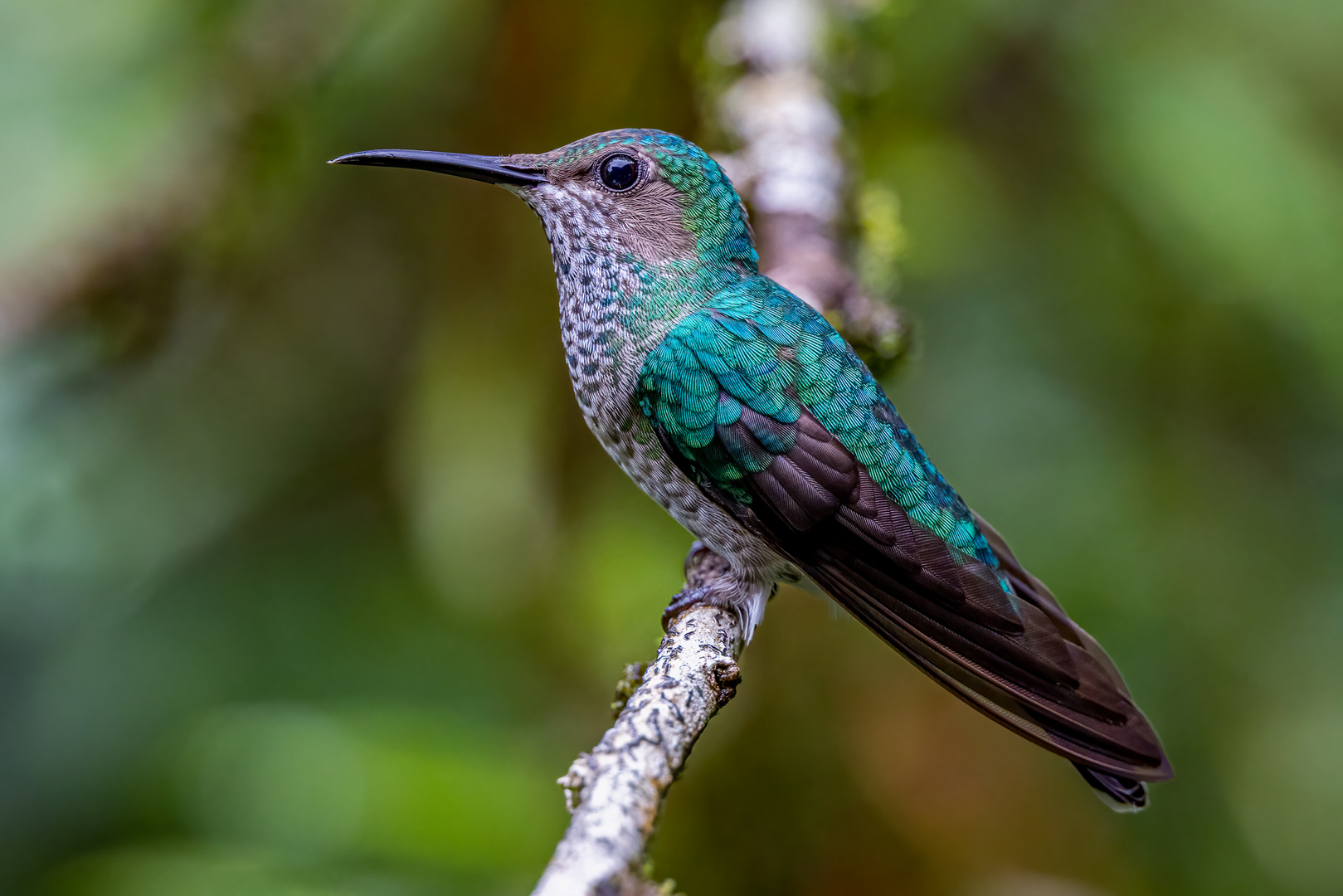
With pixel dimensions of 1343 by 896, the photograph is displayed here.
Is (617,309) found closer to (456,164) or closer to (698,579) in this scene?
(456,164)

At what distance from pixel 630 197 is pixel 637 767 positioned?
1788 millimetres

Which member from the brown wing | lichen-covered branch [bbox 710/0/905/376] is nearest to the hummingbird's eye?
lichen-covered branch [bbox 710/0/905/376]

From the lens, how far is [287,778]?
346 centimetres

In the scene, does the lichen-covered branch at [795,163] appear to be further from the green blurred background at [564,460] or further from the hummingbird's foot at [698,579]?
the hummingbird's foot at [698,579]

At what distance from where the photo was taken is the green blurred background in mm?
3791

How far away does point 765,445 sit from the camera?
2684 millimetres

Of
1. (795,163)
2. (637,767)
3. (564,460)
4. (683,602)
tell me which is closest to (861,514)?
(683,602)

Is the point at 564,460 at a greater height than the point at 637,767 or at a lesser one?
greater

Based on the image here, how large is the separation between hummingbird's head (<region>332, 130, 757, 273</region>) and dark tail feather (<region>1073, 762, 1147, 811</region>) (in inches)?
62.7

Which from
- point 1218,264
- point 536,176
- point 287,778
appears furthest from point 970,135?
point 287,778

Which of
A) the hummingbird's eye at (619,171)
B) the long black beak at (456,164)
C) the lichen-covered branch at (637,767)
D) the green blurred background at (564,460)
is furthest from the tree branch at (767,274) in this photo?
the long black beak at (456,164)

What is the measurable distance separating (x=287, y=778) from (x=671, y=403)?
179cm

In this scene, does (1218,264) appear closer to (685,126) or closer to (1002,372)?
(1002,372)

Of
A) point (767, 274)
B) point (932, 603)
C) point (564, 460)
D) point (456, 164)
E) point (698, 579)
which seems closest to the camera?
point (932, 603)
